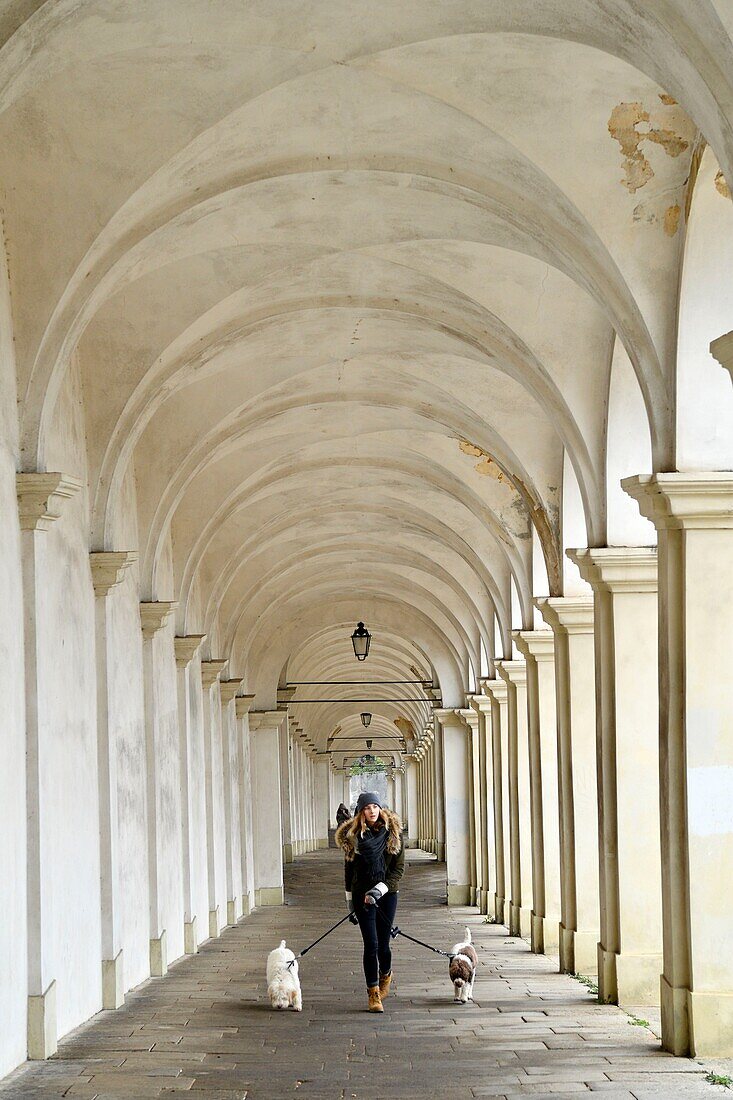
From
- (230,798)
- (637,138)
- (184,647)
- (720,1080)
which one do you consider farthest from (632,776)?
(230,798)

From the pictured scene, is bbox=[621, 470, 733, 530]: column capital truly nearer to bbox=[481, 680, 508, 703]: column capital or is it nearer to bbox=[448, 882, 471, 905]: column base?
bbox=[481, 680, 508, 703]: column capital

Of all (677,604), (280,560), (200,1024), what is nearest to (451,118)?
(677,604)

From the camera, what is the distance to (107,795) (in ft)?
41.5

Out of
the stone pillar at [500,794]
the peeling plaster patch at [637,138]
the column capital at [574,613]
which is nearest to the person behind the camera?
the peeling plaster patch at [637,138]

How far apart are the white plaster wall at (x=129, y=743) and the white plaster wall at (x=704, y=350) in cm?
588

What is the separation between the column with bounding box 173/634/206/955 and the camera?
58.2 ft

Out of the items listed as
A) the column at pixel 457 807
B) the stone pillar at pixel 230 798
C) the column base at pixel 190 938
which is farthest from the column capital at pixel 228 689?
the column base at pixel 190 938

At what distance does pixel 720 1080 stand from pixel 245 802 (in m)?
19.9

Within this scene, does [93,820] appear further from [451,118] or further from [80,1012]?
[451,118]

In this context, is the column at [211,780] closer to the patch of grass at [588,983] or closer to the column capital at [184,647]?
the column capital at [184,647]

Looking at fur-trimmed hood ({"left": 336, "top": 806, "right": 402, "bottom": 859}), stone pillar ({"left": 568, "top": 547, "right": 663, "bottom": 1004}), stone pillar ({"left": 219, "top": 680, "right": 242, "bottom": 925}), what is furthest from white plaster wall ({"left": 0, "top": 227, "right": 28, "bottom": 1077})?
stone pillar ({"left": 219, "top": 680, "right": 242, "bottom": 925})

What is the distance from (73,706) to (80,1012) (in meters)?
2.52

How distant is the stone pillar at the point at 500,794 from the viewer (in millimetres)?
22203

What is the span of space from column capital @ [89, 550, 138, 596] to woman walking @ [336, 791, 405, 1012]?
319cm
